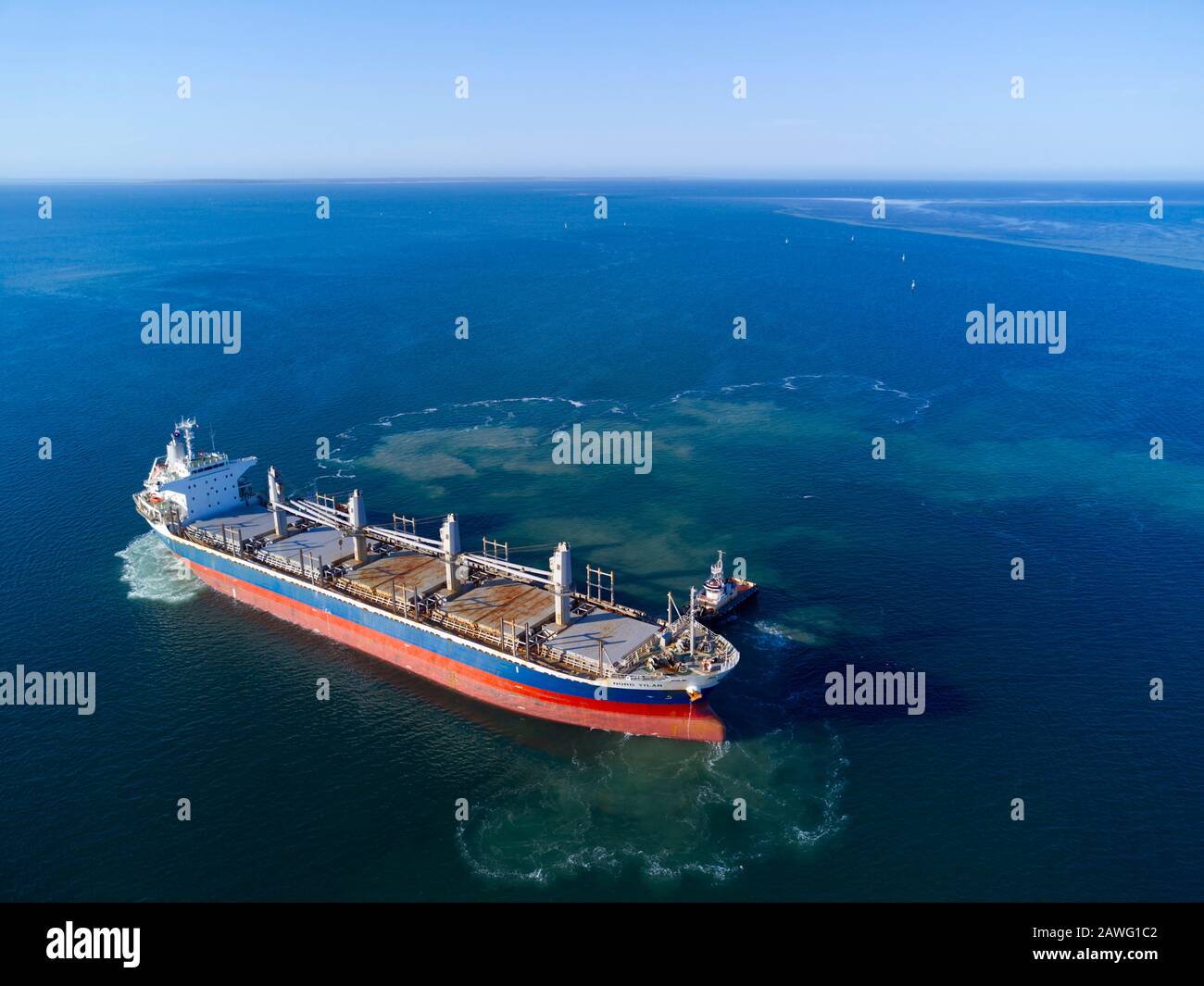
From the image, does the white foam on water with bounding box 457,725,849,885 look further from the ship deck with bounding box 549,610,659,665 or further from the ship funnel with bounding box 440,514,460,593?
the ship funnel with bounding box 440,514,460,593

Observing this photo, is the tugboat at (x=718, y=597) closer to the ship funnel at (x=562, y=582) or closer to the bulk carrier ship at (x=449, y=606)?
the bulk carrier ship at (x=449, y=606)

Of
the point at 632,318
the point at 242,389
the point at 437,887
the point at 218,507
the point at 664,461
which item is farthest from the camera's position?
the point at 632,318

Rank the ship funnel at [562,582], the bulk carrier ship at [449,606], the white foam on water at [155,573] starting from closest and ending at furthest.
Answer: the bulk carrier ship at [449,606], the ship funnel at [562,582], the white foam on water at [155,573]

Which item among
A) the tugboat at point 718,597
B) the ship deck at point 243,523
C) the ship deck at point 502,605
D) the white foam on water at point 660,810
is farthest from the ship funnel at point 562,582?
the ship deck at point 243,523

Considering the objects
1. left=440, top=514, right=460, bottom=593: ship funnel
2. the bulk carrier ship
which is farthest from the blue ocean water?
left=440, top=514, right=460, bottom=593: ship funnel

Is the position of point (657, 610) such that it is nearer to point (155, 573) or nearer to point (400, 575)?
point (400, 575)
